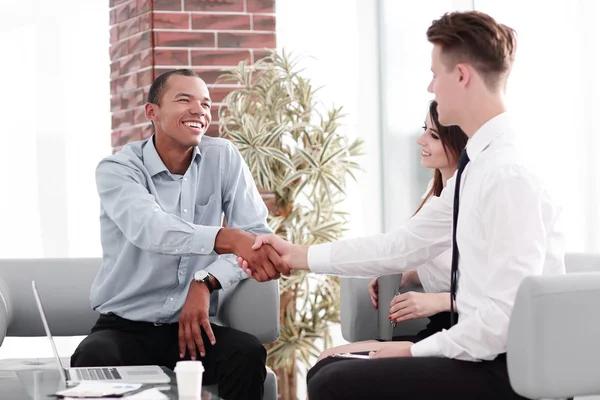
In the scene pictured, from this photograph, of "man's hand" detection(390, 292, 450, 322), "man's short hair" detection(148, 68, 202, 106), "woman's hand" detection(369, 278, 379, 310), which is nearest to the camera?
"man's hand" detection(390, 292, 450, 322)

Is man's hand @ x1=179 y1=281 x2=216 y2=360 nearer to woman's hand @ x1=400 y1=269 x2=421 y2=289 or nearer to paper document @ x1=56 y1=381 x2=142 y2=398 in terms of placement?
woman's hand @ x1=400 y1=269 x2=421 y2=289

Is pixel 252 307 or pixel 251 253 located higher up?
pixel 251 253

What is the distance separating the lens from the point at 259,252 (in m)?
2.79

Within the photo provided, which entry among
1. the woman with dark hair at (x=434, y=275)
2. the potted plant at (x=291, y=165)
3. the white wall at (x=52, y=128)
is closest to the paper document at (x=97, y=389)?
the woman with dark hair at (x=434, y=275)

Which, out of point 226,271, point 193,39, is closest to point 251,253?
point 226,271

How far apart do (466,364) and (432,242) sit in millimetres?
568

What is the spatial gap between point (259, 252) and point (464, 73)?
1.08 metres

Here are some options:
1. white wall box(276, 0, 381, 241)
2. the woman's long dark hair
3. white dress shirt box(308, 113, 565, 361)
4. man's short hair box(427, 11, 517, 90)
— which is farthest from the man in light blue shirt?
white wall box(276, 0, 381, 241)

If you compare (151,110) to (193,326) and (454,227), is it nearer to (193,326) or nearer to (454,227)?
(193,326)

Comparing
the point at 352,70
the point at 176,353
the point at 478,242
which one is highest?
the point at 352,70

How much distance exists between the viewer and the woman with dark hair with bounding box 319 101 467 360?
242 centimetres

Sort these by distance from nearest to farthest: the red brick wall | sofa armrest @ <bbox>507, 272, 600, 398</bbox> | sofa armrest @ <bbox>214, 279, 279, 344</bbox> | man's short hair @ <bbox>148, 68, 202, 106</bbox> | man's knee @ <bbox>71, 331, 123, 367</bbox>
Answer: sofa armrest @ <bbox>507, 272, 600, 398</bbox> → man's knee @ <bbox>71, 331, 123, 367</bbox> → sofa armrest @ <bbox>214, 279, 279, 344</bbox> → man's short hair @ <bbox>148, 68, 202, 106</bbox> → the red brick wall

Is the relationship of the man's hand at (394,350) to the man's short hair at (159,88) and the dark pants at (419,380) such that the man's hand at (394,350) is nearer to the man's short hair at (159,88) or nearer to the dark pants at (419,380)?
the dark pants at (419,380)

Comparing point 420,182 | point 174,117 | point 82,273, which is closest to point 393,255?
point 174,117
